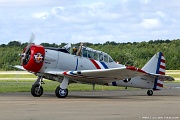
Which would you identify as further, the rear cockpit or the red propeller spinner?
the rear cockpit

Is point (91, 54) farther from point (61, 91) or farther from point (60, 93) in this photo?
point (60, 93)

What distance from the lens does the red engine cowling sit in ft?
76.9

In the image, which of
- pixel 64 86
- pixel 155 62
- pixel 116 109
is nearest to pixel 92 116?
pixel 116 109

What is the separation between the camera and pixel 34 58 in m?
23.5

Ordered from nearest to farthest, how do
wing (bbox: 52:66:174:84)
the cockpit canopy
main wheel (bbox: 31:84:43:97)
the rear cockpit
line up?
wing (bbox: 52:66:174:84) < main wheel (bbox: 31:84:43:97) < the cockpit canopy < the rear cockpit

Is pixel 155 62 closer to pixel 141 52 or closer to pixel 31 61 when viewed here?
pixel 31 61

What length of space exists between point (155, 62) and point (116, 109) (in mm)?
10750

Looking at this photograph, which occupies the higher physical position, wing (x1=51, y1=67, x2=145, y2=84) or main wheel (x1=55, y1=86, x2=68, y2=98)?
wing (x1=51, y1=67, x2=145, y2=84)

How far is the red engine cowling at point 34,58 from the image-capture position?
2345 centimetres

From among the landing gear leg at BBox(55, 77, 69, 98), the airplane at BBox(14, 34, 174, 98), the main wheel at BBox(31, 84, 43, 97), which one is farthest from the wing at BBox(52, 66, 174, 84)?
the main wheel at BBox(31, 84, 43, 97)

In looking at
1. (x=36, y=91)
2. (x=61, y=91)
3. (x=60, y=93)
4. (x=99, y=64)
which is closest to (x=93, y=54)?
(x=99, y=64)

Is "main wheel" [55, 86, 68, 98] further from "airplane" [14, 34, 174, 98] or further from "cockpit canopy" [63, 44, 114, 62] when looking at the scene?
"cockpit canopy" [63, 44, 114, 62]

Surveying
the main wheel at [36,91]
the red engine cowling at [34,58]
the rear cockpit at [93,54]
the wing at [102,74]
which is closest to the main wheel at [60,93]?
the wing at [102,74]

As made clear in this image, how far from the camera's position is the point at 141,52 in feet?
247
